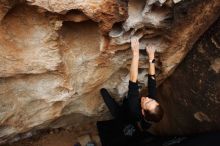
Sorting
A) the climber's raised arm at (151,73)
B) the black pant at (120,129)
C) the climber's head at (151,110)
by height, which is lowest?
the black pant at (120,129)

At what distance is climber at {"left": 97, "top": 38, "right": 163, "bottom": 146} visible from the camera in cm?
Result: 195

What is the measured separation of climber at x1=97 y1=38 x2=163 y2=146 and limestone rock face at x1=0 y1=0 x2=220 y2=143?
0.27 ft

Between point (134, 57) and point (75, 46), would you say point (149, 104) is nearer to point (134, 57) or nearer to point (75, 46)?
point (134, 57)

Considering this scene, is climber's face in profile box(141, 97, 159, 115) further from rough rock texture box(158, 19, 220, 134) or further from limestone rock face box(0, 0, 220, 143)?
rough rock texture box(158, 19, 220, 134)

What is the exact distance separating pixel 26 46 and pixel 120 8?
514 mm

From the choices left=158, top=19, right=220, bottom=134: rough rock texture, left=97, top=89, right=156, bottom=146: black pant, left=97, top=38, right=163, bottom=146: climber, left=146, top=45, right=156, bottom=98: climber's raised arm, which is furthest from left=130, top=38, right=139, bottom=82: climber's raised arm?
left=158, top=19, right=220, bottom=134: rough rock texture

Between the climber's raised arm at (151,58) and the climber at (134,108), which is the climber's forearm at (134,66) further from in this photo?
the climber's raised arm at (151,58)

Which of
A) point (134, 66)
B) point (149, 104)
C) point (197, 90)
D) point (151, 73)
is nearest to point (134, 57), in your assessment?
point (134, 66)

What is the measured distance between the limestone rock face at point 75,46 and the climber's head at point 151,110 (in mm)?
301

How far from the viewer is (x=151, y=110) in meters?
1.92

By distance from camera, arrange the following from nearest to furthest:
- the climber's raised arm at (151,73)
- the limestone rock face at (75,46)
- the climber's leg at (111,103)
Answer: the limestone rock face at (75,46) < the climber's raised arm at (151,73) < the climber's leg at (111,103)

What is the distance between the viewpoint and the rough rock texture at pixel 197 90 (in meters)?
2.08

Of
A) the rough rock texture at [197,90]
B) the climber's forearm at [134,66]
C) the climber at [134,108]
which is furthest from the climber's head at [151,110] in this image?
the rough rock texture at [197,90]

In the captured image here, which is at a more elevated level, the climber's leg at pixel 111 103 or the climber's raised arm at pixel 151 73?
the climber's raised arm at pixel 151 73
